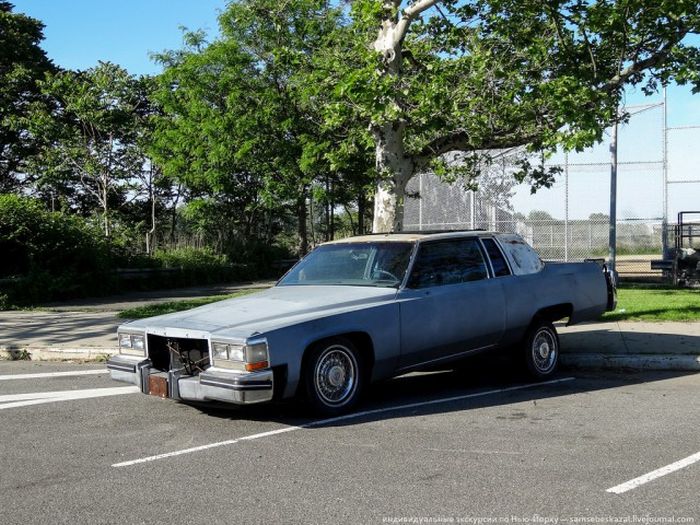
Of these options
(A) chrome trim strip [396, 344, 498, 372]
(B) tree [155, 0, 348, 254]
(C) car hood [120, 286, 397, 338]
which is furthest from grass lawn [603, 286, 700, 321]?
(B) tree [155, 0, 348, 254]

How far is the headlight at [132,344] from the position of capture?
686 cm

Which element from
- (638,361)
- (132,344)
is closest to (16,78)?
(132,344)

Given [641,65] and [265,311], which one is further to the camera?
[641,65]

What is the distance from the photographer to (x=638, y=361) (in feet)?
30.6

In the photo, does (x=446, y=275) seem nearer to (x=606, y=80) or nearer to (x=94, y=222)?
(x=606, y=80)

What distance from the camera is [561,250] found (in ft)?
75.2

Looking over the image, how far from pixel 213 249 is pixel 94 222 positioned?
4.45 metres

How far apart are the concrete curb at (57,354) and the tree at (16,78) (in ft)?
73.0

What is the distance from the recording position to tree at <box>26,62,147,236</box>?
29.5 m

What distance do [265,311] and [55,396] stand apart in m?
2.95

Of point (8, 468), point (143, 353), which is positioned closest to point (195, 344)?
point (143, 353)

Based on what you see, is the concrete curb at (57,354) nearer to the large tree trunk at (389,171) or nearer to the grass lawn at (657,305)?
the large tree trunk at (389,171)

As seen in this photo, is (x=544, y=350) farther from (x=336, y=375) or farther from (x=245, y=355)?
(x=245, y=355)

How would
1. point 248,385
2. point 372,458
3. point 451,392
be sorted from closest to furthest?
point 372,458 < point 248,385 < point 451,392
